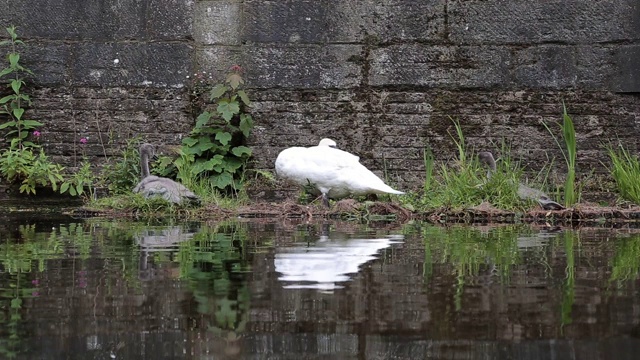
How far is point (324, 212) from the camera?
7762 millimetres

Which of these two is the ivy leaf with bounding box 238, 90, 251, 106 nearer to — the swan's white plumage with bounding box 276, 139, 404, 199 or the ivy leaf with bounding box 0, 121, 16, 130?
the swan's white plumage with bounding box 276, 139, 404, 199

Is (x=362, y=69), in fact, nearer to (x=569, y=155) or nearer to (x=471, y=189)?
(x=471, y=189)

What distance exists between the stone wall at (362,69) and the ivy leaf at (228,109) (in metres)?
0.37

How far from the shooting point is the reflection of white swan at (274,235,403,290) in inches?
153

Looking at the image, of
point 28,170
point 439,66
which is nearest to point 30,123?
point 28,170

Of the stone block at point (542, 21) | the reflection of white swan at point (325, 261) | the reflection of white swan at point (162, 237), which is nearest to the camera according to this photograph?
the reflection of white swan at point (325, 261)

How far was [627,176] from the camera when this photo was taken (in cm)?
816

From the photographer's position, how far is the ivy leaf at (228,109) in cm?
886

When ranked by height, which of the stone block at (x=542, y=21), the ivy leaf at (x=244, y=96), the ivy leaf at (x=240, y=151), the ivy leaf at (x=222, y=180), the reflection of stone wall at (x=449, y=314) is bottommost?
the reflection of stone wall at (x=449, y=314)

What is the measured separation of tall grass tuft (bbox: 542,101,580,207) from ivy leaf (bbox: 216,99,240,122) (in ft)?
8.74

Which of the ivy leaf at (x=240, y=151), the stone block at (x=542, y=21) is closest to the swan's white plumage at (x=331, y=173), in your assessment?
the ivy leaf at (x=240, y=151)

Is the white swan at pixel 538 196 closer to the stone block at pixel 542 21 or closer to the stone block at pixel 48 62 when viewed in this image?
the stone block at pixel 542 21

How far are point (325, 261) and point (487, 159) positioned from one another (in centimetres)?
447

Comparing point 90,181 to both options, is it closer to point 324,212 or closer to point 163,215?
point 163,215
